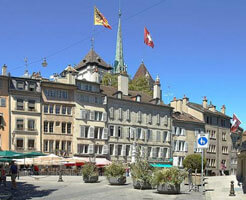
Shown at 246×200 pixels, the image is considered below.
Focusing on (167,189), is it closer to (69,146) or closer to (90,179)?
(90,179)

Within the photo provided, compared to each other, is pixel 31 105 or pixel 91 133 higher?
pixel 31 105

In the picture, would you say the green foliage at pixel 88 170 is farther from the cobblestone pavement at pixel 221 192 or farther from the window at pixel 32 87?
the window at pixel 32 87

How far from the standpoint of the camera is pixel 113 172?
2425cm

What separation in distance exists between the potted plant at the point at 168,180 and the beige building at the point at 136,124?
31.1 metres

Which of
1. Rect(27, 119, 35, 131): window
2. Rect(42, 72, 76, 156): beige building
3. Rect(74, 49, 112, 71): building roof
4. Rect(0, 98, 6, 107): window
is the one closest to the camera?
Rect(0, 98, 6, 107): window

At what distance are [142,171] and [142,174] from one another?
0.62ft

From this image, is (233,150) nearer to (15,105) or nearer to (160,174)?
(15,105)

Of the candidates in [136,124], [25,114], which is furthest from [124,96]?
[25,114]

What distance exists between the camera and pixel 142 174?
20.8m

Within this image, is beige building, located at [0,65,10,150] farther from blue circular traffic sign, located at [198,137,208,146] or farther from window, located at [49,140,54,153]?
blue circular traffic sign, located at [198,137,208,146]

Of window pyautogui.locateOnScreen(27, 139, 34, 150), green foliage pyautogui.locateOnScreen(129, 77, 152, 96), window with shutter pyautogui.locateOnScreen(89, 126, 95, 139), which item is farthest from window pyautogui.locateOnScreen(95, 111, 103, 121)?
green foliage pyautogui.locateOnScreen(129, 77, 152, 96)

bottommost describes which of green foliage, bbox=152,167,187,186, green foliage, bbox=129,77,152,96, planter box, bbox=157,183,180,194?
planter box, bbox=157,183,180,194

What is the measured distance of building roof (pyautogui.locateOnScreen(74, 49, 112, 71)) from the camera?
94812 mm

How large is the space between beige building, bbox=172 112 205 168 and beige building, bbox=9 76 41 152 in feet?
78.7
